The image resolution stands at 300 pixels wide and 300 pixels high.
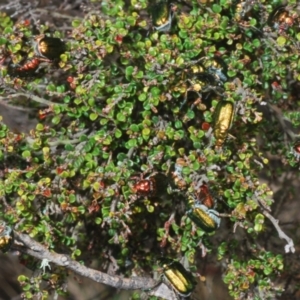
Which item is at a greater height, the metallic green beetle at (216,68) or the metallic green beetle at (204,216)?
the metallic green beetle at (216,68)

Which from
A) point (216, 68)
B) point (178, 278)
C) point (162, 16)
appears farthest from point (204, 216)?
point (162, 16)

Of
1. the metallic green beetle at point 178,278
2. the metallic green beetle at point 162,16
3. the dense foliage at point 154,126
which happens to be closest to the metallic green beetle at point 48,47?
the dense foliage at point 154,126

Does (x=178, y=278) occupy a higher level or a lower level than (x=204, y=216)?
lower

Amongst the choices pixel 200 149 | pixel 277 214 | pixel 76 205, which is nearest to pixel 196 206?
pixel 200 149

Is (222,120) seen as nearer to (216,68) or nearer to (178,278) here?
(216,68)

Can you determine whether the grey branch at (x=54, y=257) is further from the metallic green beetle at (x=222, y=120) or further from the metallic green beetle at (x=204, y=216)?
the metallic green beetle at (x=222, y=120)

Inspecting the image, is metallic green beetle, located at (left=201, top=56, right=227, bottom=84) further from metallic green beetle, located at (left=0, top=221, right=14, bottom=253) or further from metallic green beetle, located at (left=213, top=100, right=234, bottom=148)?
metallic green beetle, located at (left=0, top=221, right=14, bottom=253)
